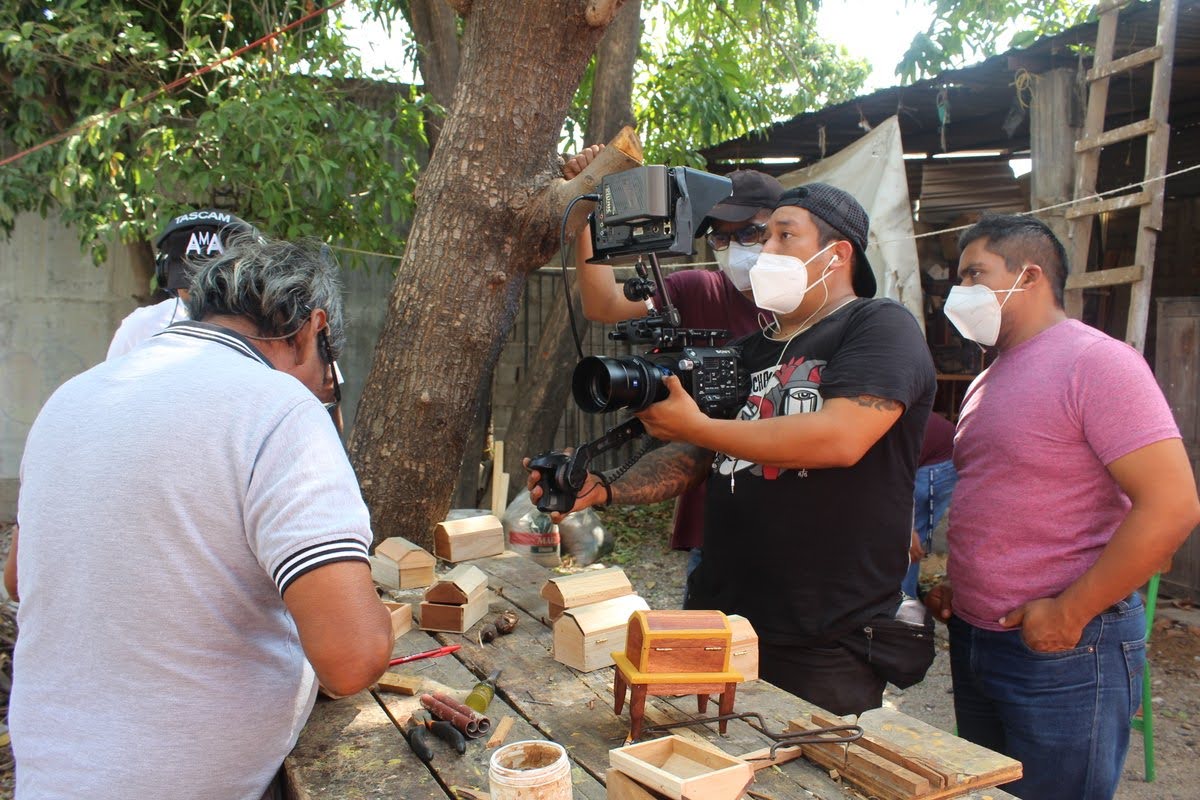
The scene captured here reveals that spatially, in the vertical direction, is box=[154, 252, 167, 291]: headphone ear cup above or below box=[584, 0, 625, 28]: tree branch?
below

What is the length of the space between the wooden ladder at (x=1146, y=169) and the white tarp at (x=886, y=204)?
42.7 inches

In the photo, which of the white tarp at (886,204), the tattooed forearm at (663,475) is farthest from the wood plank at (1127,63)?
the tattooed forearm at (663,475)

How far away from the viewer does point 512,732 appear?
1.69 metres

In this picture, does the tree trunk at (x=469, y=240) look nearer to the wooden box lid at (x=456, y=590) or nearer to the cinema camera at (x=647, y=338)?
the wooden box lid at (x=456, y=590)

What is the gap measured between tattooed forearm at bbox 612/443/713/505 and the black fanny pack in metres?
0.62

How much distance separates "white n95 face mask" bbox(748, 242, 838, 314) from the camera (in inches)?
86.7

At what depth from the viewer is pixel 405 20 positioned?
6.77m

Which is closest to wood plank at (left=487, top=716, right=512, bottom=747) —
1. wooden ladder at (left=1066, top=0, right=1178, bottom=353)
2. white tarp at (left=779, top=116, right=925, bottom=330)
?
wooden ladder at (left=1066, top=0, right=1178, bottom=353)

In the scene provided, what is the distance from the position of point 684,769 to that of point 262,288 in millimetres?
1158

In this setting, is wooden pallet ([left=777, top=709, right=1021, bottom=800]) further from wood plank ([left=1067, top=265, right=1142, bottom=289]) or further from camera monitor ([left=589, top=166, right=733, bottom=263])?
wood plank ([left=1067, top=265, right=1142, bottom=289])

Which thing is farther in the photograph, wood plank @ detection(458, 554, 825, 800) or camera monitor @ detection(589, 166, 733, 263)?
camera monitor @ detection(589, 166, 733, 263)

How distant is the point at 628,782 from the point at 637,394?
850 mm

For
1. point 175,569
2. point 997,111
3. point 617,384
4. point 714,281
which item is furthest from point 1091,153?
point 175,569

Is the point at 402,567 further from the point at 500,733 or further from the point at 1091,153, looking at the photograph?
the point at 1091,153
